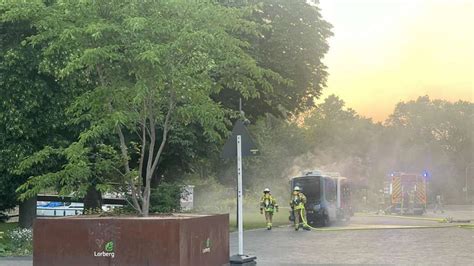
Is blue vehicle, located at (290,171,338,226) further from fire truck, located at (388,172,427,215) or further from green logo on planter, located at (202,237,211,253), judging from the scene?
green logo on planter, located at (202,237,211,253)

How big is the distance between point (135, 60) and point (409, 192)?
3688cm

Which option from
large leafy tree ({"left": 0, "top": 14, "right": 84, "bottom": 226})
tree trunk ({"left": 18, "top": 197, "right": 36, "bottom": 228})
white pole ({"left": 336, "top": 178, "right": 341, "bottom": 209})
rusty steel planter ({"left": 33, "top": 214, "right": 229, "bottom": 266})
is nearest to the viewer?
rusty steel planter ({"left": 33, "top": 214, "right": 229, "bottom": 266})

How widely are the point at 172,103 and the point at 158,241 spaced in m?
2.62

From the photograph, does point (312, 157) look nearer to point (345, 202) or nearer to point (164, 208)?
point (345, 202)

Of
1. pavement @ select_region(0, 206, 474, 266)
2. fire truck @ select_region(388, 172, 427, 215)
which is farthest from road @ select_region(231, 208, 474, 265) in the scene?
fire truck @ select_region(388, 172, 427, 215)

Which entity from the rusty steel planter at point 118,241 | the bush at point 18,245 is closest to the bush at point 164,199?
the bush at point 18,245

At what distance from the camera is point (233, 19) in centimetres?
1106

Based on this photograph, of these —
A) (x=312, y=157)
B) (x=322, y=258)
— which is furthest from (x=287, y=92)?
(x=312, y=157)

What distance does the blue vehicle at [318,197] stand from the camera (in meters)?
31.2

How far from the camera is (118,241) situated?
974cm

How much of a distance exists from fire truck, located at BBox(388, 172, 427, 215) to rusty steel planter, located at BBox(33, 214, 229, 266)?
3586cm

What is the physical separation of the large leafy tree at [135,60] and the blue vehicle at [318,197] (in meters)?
20.4

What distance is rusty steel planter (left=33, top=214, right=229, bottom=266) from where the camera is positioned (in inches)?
377

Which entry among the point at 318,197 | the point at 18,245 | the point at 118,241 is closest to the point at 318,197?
the point at 318,197
